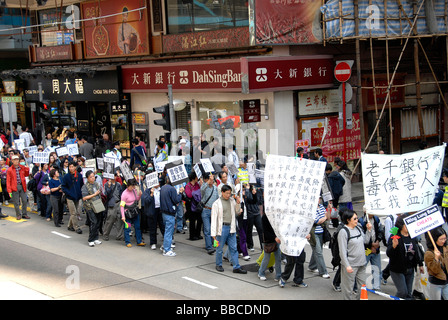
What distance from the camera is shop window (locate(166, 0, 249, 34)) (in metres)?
18.8

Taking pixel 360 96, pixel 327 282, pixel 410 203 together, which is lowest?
pixel 327 282

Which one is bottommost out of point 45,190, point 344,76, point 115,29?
point 45,190

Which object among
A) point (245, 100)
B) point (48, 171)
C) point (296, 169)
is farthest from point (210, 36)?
point (296, 169)

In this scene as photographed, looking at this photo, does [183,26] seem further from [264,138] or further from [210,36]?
[264,138]

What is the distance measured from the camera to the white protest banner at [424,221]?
865 centimetres

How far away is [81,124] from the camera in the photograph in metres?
27.6

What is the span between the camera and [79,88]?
2616 centimetres

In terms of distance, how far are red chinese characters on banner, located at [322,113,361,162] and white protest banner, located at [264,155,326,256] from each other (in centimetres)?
873

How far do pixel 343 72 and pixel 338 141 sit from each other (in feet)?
7.82

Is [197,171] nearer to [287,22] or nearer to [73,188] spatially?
[73,188]

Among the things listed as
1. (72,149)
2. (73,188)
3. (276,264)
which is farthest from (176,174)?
(72,149)

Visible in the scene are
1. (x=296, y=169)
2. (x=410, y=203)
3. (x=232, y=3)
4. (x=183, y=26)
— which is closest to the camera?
(x=410, y=203)

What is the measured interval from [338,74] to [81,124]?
13.6 meters

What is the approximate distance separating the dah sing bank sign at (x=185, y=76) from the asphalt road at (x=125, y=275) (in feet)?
20.4
